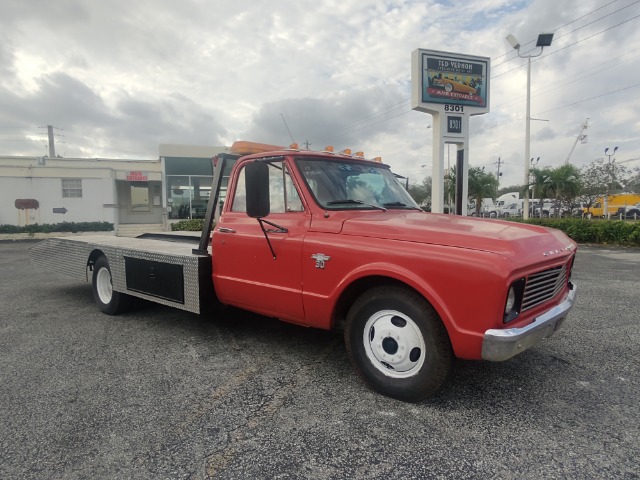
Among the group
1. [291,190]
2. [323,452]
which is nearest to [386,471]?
[323,452]

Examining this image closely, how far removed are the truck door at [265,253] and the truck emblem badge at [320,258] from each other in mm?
180

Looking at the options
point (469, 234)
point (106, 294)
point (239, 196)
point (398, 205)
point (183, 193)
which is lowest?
point (106, 294)

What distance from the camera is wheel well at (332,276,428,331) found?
10.1 ft

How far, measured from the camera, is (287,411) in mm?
2922

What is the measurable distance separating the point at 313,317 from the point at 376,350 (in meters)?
0.63

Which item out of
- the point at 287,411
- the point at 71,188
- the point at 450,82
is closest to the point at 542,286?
the point at 287,411

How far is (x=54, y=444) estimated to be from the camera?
8.25ft

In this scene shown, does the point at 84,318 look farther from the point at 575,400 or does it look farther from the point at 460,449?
the point at 575,400

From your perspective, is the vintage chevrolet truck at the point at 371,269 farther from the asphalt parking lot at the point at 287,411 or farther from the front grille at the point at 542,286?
the asphalt parking lot at the point at 287,411

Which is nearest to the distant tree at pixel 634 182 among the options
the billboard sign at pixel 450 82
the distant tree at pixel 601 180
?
the distant tree at pixel 601 180

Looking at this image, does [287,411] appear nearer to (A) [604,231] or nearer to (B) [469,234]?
(B) [469,234]

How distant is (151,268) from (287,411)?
2.67 metres

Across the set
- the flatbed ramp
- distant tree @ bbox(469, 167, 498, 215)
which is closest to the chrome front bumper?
the flatbed ramp

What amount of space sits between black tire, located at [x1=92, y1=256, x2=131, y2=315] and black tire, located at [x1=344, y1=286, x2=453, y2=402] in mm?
3682
